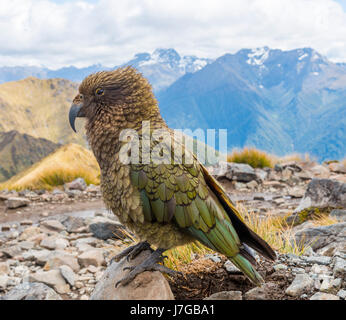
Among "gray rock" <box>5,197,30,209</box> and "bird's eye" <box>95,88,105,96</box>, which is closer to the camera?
"bird's eye" <box>95,88,105,96</box>

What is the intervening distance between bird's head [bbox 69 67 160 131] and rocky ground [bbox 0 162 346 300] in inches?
70.4

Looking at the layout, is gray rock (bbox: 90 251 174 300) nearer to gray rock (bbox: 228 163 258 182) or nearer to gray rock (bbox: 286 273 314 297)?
gray rock (bbox: 286 273 314 297)

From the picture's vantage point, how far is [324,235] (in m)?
6.36

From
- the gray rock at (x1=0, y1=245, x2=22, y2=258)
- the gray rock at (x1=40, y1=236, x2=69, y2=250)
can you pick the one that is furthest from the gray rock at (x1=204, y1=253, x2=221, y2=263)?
the gray rock at (x1=0, y1=245, x2=22, y2=258)

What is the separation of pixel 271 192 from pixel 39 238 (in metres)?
9.76

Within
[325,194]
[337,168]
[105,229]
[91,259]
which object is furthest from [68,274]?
[337,168]

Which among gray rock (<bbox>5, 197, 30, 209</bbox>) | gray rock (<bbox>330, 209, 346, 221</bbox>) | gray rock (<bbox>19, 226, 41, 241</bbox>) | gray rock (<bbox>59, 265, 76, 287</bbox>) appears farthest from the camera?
gray rock (<bbox>5, 197, 30, 209</bbox>)

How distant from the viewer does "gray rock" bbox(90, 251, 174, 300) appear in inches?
138

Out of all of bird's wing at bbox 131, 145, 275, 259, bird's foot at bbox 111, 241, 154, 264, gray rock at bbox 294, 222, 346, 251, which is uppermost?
bird's wing at bbox 131, 145, 275, 259

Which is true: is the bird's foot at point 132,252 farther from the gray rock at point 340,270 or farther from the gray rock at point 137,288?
the gray rock at point 340,270

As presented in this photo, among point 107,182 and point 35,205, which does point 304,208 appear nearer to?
point 107,182

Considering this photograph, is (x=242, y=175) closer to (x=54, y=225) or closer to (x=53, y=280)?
(x=54, y=225)

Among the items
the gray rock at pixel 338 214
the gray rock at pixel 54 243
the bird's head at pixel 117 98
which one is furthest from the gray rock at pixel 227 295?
→ the gray rock at pixel 54 243
